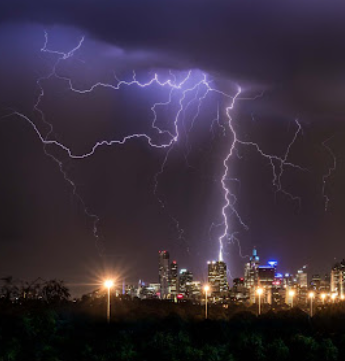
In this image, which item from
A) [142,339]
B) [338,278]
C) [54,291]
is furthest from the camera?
[338,278]

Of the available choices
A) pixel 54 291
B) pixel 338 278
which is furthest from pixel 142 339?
pixel 338 278

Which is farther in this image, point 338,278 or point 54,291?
point 338,278

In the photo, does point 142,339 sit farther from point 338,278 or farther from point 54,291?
A: point 338,278

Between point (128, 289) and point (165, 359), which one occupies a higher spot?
point (128, 289)

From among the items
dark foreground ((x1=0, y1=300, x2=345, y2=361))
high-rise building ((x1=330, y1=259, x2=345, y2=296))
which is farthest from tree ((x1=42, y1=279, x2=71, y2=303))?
high-rise building ((x1=330, y1=259, x2=345, y2=296))

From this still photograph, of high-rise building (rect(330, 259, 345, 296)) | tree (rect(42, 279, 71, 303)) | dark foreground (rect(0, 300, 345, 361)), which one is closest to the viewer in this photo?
dark foreground (rect(0, 300, 345, 361))

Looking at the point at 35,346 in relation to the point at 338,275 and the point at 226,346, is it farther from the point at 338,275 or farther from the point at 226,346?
the point at 338,275

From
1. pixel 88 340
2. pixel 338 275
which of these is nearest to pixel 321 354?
pixel 88 340

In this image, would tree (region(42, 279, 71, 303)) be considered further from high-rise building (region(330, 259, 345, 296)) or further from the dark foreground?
high-rise building (region(330, 259, 345, 296))
